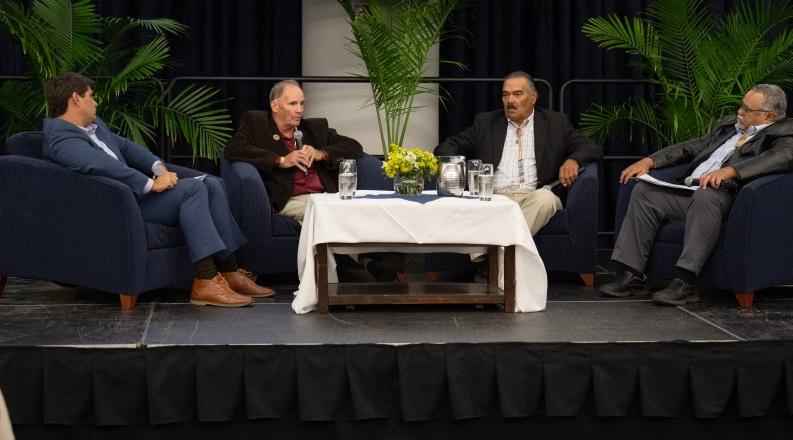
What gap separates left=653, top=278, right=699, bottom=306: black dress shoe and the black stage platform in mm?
728

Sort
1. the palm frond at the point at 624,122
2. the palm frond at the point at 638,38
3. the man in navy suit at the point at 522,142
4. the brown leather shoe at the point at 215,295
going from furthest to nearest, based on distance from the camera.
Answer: the palm frond at the point at 624,122 → the palm frond at the point at 638,38 → the man in navy suit at the point at 522,142 → the brown leather shoe at the point at 215,295

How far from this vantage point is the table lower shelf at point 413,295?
440cm

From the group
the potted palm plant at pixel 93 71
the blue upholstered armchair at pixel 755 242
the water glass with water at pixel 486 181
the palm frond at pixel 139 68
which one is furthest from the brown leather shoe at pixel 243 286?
the blue upholstered armchair at pixel 755 242

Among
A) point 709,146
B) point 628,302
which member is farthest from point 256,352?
point 709,146

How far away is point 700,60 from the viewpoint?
598 centimetres

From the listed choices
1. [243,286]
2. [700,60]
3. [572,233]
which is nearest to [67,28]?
[243,286]

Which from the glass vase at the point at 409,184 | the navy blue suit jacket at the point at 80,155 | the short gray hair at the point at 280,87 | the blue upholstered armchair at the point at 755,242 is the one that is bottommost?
the blue upholstered armchair at the point at 755,242

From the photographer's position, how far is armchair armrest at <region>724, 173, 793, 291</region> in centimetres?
449

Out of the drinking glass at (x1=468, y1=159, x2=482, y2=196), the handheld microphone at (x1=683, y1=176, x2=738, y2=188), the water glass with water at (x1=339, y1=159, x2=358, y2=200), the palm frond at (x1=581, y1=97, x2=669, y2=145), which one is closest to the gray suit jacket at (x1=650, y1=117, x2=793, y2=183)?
the handheld microphone at (x1=683, y1=176, x2=738, y2=188)

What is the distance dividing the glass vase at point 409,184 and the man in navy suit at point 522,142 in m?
0.91

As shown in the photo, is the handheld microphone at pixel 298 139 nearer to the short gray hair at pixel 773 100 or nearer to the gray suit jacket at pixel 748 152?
the gray suit jacket at pixel 748 152

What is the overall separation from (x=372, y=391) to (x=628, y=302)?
1.58m

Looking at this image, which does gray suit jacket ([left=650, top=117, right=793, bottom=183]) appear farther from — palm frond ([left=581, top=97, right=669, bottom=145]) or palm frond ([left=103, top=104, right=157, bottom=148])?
palm frond ([left=103, top=104, right=157, bottom=148])

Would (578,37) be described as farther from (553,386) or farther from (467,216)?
(553,386)
